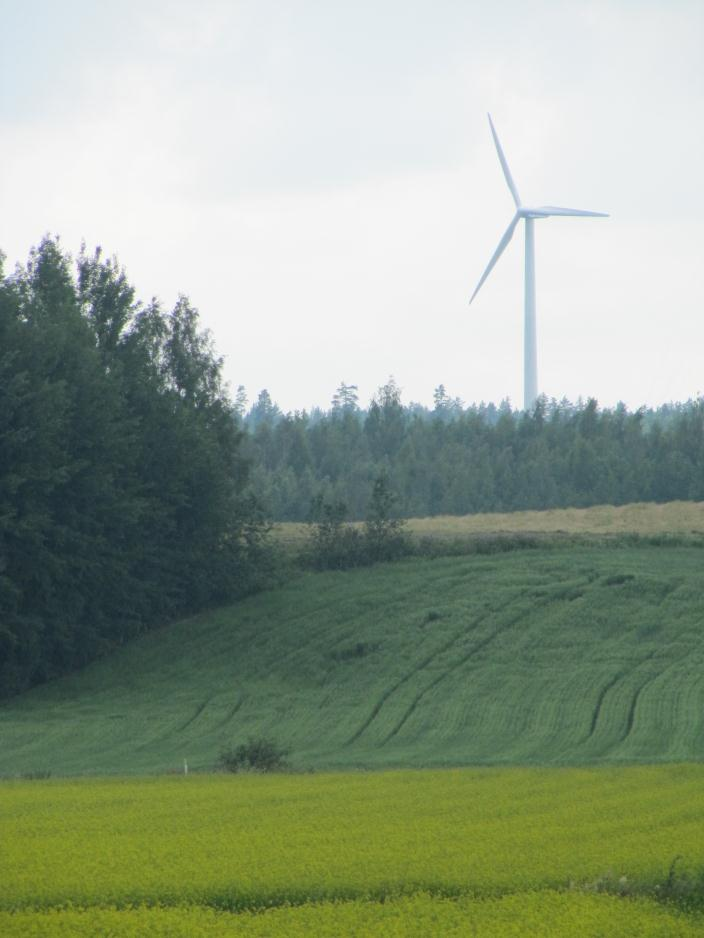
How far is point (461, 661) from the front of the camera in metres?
50.4

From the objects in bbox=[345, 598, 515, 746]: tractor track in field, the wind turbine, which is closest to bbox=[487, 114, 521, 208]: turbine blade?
the wind turbine

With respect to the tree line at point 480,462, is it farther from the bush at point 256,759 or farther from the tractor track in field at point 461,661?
the bush at point 256,759

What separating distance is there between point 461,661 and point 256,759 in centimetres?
1805

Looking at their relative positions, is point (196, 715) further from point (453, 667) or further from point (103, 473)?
point (103, 473)

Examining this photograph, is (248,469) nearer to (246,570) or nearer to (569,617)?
(246,570)

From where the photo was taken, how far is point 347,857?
17.7 meters

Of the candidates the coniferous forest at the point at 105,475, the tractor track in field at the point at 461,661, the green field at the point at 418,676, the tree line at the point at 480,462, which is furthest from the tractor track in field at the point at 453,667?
the tree line at the point at 480,462

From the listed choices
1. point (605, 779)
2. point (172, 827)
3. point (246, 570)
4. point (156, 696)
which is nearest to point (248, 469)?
point (246, 570)

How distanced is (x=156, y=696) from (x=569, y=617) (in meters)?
17.6

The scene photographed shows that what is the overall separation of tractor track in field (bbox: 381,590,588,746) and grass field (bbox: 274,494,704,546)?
1802 centimetres

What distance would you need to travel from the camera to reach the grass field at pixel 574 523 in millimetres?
75875

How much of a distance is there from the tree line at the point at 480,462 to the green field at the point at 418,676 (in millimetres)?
60557

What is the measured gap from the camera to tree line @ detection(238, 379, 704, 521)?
13375 centimetres

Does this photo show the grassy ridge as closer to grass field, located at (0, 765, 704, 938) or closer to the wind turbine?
the wind turbine
